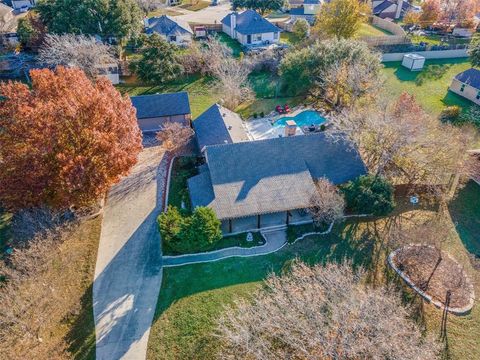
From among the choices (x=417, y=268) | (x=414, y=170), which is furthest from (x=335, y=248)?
(x=414, y=170)

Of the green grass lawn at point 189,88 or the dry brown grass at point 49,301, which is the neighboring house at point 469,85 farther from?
the dry brown grass at point 49,301

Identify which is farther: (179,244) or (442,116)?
(442,116)

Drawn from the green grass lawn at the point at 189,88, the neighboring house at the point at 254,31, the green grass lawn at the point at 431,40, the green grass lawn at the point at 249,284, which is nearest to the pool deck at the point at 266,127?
the green grass lawn at the point at 189,88

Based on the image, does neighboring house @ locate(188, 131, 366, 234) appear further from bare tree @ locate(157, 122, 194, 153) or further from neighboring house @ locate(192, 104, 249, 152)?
bare tree @ locate(157, 122, 194, 153)

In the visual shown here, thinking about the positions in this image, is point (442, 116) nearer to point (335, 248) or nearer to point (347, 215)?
point (347, 215)

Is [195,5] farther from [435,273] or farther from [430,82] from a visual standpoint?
[435,273]

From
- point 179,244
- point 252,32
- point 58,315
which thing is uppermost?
point 252,32

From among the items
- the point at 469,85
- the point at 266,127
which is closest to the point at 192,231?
the point at 266,127

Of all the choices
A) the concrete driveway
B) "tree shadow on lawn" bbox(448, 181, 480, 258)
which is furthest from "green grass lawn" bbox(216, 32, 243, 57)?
"tree shadow on lawn" bbox(448, 181, 480, 258)
